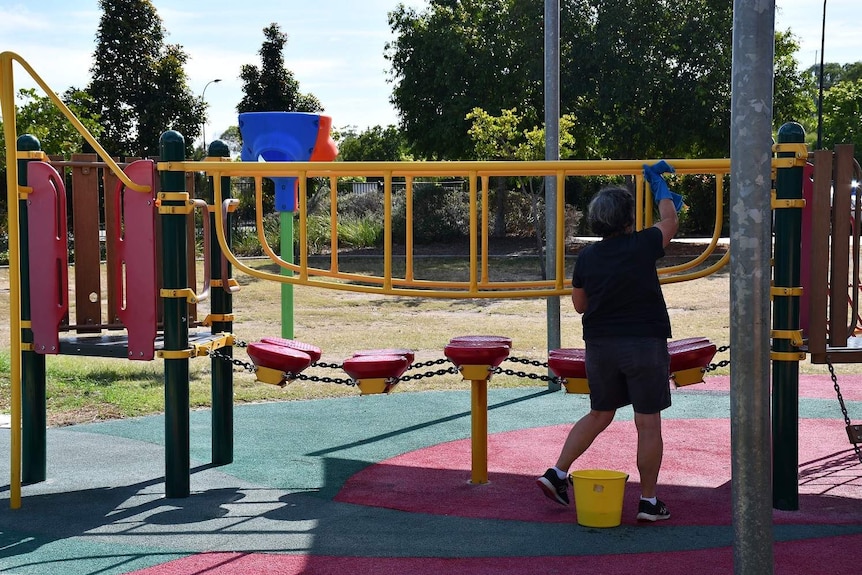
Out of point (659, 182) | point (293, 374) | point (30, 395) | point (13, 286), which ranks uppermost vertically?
point (659, 182)

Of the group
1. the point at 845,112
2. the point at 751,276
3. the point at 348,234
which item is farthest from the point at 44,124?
the point at 845,112

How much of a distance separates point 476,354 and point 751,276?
277cm

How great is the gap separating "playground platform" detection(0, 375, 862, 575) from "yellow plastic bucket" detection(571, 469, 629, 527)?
0.21 ft

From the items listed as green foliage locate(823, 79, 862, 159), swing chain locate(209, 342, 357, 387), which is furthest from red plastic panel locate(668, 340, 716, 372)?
green foliage locate(823, 79, 862, 159)

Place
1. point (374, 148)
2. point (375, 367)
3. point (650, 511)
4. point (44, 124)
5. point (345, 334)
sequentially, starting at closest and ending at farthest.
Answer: point (650, 511)
point (375, 367)
point (345, 334)
point (44, 124)
point (374, 148)

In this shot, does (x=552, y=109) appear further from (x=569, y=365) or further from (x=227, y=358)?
(x=227, y=358)

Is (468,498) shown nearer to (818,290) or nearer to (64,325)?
(818,290)

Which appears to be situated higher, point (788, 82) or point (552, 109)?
point (788, 82)

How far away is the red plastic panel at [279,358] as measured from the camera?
566 centimetres

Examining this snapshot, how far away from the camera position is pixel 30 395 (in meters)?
5.82

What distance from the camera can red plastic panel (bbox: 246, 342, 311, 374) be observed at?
18.6 feet

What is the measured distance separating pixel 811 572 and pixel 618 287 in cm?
146

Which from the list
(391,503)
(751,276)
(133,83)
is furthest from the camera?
(133,83)

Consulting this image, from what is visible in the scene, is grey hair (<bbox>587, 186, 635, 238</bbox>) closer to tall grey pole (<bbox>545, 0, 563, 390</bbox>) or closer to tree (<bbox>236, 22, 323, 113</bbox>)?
tall grey pole (<bbox>545, 0, 563, 390</bbox>)
